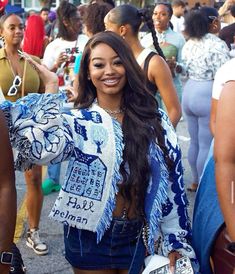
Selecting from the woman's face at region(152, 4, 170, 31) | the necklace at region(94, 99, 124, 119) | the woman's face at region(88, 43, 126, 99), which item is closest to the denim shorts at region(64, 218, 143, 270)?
the necklace at region(94, 99, 124, 119)

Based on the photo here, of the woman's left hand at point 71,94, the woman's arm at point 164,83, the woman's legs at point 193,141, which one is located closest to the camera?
the woman's left hand at point 71,94

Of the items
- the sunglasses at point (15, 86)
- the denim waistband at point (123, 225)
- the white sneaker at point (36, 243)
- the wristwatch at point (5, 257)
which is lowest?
the white sneaker at point (36, 243)

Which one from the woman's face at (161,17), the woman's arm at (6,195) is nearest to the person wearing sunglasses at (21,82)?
the woman's arm at (6,195)

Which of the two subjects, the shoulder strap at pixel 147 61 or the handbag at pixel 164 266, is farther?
the shoulder strap at pixel 147 61

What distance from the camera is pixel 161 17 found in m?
7.48

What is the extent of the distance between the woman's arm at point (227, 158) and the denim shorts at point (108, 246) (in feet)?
1.84

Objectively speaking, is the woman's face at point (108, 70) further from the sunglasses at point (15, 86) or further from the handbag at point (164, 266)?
the sunglasses at point (15, 86)

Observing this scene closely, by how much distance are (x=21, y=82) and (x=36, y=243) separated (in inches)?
49.6

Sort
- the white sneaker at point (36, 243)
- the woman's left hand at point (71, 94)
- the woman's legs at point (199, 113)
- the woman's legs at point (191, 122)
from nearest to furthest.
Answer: the woman's left hand at point (71, 94)
the white sneaker at point (36, 243)
the woman's legs at point (199, 113)
the woman's legs at point (191, 122)

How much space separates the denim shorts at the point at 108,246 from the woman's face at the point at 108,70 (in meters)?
0.59

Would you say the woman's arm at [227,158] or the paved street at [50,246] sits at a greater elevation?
the woman's arm at [227,158]

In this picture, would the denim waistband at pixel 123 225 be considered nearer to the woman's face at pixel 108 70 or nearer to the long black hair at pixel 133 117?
the long black hair at pixel 133 117

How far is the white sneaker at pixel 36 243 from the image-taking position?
483cm

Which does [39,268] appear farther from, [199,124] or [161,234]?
[199,124]
